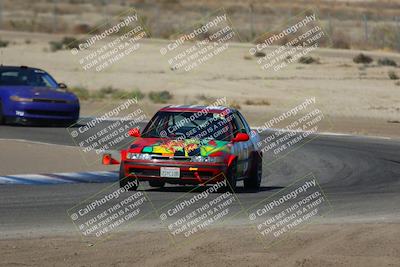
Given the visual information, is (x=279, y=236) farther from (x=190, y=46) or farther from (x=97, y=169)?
(x=190, y=46)

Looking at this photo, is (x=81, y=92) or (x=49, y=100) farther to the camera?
(x=81, y=92)

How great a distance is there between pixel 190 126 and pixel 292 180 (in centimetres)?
321

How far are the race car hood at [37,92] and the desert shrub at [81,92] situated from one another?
12679 millimetres

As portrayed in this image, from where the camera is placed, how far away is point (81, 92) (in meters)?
42.1

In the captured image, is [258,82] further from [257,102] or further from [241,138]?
[241,138]

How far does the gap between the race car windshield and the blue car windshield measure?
455 inches

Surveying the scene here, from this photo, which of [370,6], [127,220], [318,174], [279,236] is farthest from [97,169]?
[370,6]

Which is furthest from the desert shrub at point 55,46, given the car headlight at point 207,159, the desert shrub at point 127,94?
the car headlight at point 207,159

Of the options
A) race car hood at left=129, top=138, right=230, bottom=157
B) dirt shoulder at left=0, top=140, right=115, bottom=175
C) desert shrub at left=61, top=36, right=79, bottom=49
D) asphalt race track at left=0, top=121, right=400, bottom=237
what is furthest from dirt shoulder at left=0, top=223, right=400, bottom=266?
desert shrub at left=61, top=36, right=79, bottom=49

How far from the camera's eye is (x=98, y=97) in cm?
4106

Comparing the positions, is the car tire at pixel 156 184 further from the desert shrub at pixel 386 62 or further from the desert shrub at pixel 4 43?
the desert shrub at pixel 4 43

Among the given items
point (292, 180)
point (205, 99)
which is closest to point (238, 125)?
point (292, 180)

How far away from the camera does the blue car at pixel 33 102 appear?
1095 inches

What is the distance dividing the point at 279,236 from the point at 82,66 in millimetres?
38236
